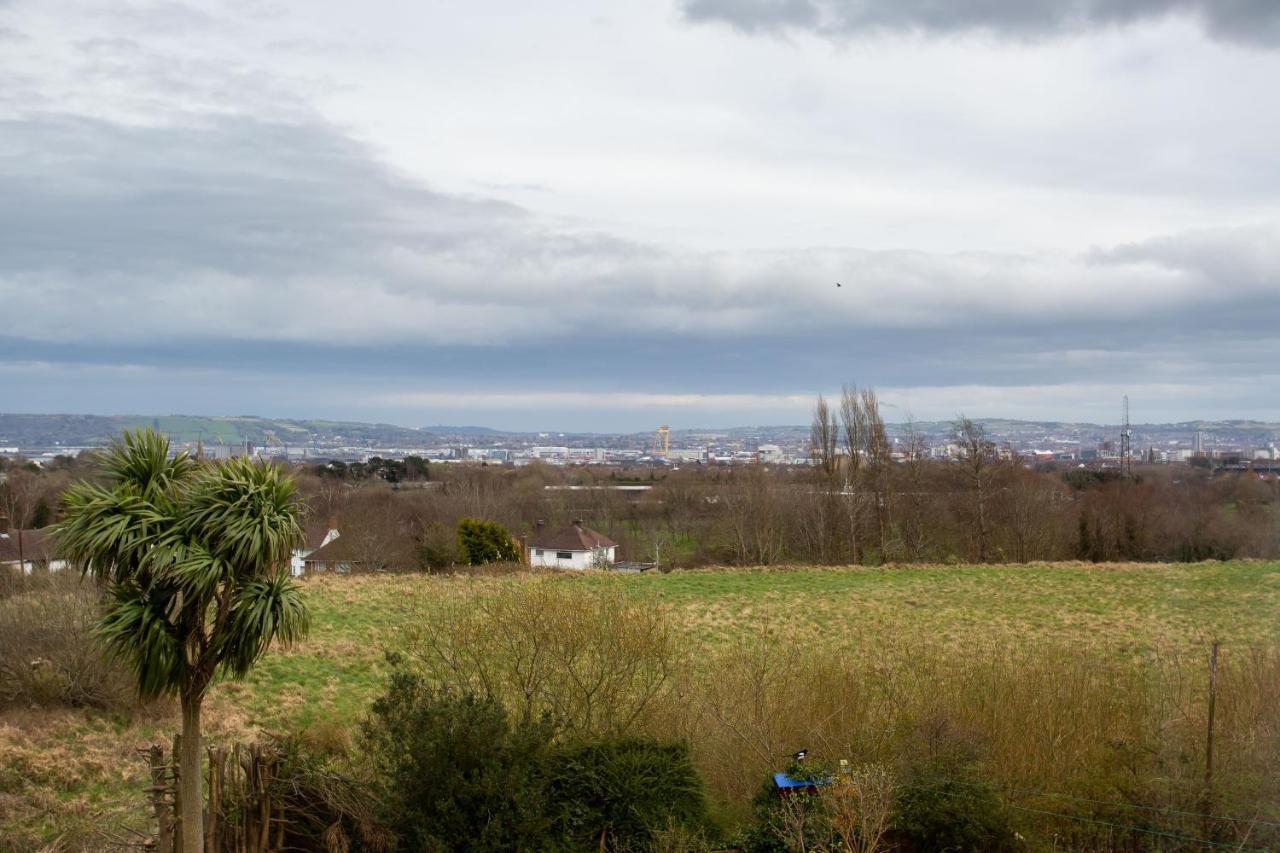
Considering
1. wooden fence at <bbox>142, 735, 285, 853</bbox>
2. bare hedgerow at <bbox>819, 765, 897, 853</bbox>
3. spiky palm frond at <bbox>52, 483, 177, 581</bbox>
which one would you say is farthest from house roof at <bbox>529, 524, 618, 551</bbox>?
spiky palm frond at <bbox>52, 483, 177, 581</bbox>

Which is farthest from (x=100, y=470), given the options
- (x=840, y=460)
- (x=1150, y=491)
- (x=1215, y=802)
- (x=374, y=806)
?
(x=840, y=460)

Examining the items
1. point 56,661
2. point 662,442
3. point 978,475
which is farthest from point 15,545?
point 662,442

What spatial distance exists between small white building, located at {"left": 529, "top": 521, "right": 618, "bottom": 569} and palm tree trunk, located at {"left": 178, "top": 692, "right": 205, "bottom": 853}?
41275mm

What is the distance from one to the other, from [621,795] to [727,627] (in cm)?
1346

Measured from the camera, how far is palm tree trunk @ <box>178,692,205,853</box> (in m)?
8.63

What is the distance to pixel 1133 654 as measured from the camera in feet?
57.9

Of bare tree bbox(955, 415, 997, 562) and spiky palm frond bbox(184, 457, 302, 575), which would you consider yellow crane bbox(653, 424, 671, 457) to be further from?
spiky palm frond bbox(184, 457, 302, 575)

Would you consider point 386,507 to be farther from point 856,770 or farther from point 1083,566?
point 856,770

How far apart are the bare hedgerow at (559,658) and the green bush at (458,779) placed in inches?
99.9

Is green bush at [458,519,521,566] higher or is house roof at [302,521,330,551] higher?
green bush at [458,519,521,566]

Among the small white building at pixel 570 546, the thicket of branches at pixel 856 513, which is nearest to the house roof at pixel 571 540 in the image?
the small white building at pixel 570 546

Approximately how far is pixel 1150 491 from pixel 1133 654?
17.7m

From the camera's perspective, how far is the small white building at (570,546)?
51.8 metres

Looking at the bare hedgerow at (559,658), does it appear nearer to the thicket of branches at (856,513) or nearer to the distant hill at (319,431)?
the distant hill at (319,431)
